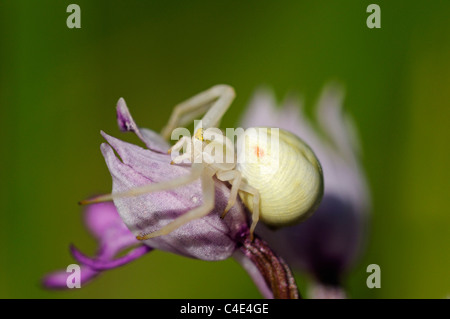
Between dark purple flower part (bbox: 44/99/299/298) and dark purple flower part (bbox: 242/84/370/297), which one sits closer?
dark purple flower part (bbox: 44/99/299/298)

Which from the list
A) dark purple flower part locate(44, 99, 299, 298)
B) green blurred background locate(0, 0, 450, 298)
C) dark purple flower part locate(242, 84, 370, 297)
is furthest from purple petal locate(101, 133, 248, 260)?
green blurred background locate(0, 0, 450, 298)

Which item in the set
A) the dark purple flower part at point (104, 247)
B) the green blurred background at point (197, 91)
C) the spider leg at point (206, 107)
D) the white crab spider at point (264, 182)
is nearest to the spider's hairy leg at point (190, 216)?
the white crab spider at point (264, 182)

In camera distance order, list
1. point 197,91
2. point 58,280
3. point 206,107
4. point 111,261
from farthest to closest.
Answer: point 197,91, point 206,107, point 58,280, point 111,261

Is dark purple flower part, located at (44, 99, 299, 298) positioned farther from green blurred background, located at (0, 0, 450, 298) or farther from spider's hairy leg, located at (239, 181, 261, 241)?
green blurred background, located at (0, 0, 450, 298)

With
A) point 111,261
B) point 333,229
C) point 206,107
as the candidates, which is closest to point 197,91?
point 206,107

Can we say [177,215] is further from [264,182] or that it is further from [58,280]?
[58,280]

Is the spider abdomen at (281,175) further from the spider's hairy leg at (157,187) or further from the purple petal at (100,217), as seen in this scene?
the purple petal at (100,217)
